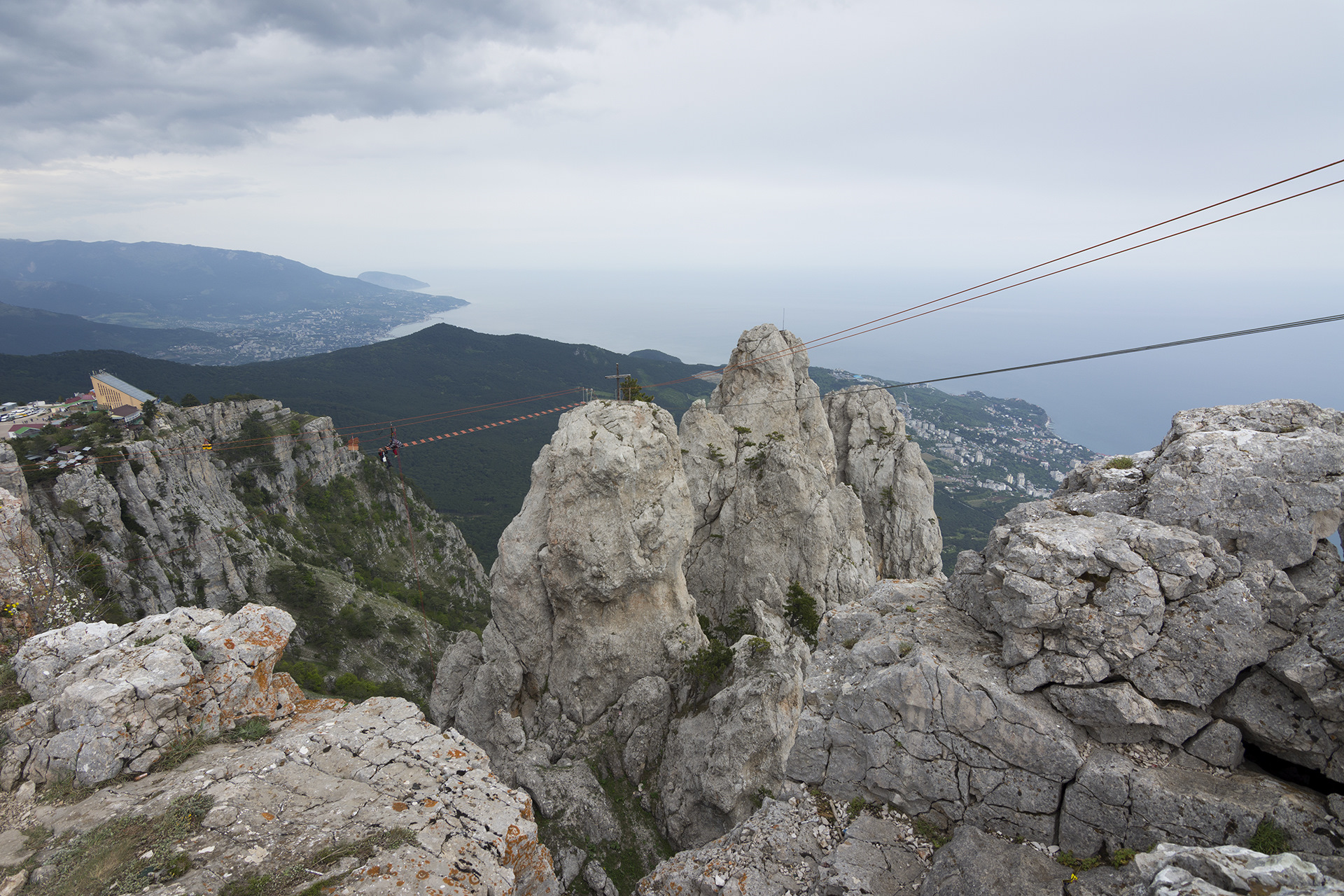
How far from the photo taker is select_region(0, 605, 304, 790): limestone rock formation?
359 inches

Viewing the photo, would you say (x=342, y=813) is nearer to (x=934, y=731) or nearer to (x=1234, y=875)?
(x=934, y=731)

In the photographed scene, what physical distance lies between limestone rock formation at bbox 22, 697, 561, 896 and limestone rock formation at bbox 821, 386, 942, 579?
26688mm

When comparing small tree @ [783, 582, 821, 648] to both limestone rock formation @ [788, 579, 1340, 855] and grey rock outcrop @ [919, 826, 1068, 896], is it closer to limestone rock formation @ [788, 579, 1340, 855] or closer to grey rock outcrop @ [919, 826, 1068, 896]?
limestone rock formation @ [788, 579, 1340, 855]

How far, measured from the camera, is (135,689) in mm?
9766

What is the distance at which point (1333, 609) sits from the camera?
7383 millimetres

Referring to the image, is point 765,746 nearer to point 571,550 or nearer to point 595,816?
point 595,816

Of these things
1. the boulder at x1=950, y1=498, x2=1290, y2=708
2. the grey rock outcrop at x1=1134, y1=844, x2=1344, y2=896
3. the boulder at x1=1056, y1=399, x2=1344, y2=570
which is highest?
the boulder at x1=1056, y1=399, x2=1344, y2=570

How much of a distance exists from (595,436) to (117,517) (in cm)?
3541

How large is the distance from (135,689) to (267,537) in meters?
47.0

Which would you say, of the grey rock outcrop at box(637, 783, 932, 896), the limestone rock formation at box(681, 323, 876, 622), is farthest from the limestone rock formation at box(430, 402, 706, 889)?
the grey rock outcrop at box(637, 783, 932, 896)

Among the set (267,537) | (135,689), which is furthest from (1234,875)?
(267,537)

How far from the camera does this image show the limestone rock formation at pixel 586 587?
2081cm

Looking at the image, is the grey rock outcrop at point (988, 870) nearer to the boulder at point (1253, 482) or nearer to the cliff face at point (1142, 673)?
the cliff face at point (1142, 673)

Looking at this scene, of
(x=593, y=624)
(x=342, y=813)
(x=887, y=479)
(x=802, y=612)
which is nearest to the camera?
(x=342, y=813)
